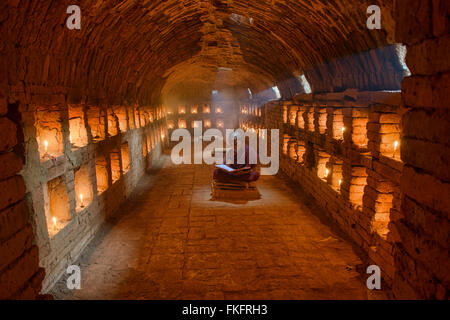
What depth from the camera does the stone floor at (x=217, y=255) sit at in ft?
16.5

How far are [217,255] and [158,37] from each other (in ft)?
23.4

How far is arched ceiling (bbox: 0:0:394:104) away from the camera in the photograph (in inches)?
182

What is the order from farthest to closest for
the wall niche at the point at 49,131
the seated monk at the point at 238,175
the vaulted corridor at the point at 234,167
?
the seated monk at the point at 238,175 → the wall niche at the point at 49,131 → the vaulted corridor at the point at 234,167

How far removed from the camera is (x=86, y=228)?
22.1 ft

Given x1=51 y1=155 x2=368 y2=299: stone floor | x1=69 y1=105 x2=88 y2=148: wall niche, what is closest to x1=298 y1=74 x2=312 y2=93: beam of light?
x1=51 y1=155 x2=368 y2=299: stone floor

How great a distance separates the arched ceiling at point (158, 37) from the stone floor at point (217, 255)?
3522 mm

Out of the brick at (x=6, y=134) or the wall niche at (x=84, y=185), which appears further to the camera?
the wall niche at (x=84, y=185)

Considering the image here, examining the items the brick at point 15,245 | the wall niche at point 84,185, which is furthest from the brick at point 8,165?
the wall niche at point 84,185

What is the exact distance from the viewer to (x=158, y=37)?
9695mm

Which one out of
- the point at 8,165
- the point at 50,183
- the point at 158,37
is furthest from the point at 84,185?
the point at 158,37

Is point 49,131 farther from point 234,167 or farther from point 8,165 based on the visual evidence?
point 234,167

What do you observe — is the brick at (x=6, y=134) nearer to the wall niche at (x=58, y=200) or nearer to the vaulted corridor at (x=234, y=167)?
the vaulted corridor at (x=234, y=167)

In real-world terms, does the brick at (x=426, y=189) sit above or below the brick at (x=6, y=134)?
below

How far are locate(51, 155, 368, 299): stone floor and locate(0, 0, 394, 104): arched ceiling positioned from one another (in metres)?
3.52
